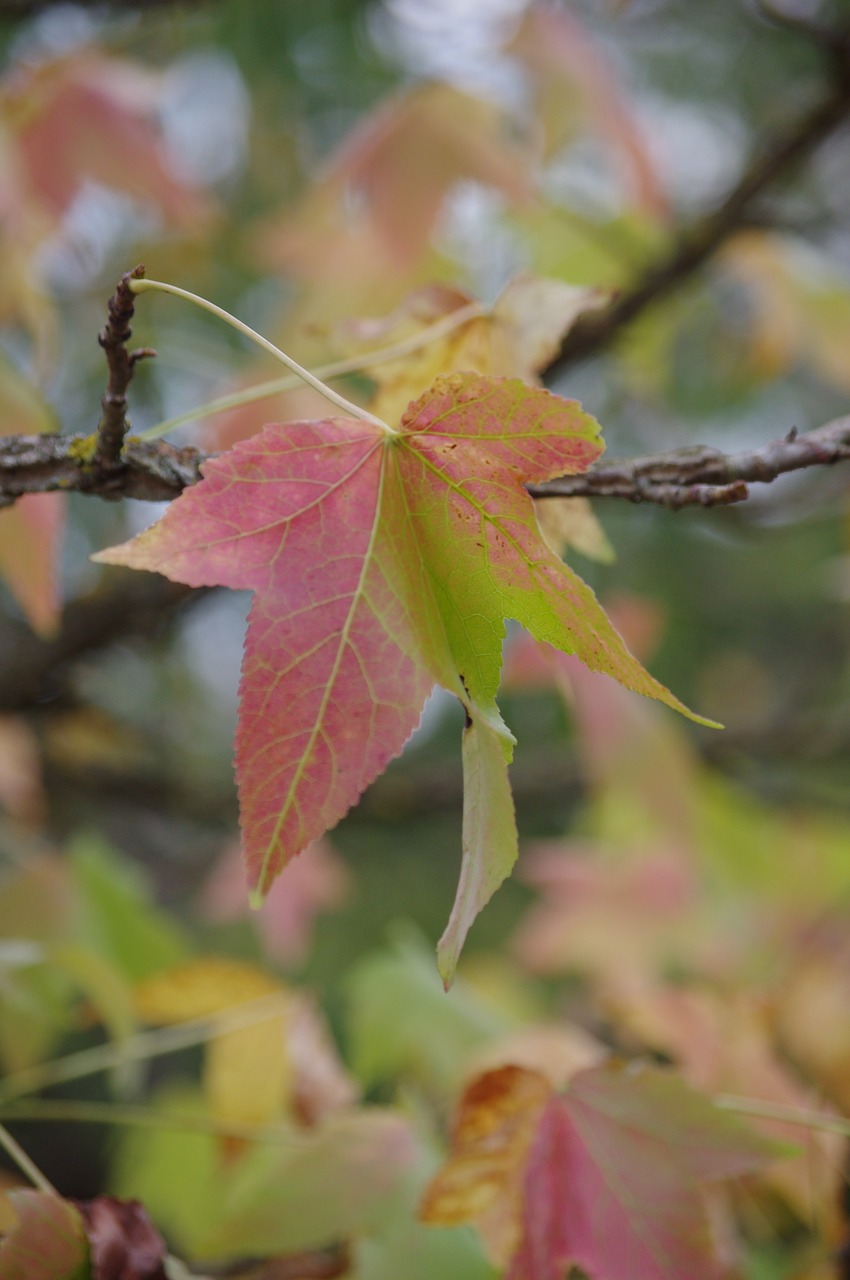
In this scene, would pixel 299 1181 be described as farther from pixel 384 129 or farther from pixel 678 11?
pixel 678 11

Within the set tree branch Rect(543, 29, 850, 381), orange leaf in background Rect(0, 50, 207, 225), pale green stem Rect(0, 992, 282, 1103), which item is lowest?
pale green stem Rect(0, 992, 282, 1103)

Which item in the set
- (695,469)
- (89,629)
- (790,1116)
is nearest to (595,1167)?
(790,1116)

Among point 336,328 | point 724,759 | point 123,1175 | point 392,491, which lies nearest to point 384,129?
point 336,328

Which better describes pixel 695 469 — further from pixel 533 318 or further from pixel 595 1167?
pixel 595 1167

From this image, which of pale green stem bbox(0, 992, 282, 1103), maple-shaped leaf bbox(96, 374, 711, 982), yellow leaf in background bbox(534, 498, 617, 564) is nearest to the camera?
maple-shaped leaf bbox(96, 374, 711, 982)

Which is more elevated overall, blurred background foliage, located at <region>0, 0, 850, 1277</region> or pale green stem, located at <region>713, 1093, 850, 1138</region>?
blurred background foliage, located at <region>0, 0, 850, 1277</region>

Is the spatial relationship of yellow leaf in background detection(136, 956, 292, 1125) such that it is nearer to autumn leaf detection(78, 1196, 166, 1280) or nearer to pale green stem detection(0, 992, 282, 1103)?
pale green stem detection(0, 992, 282, 1103)

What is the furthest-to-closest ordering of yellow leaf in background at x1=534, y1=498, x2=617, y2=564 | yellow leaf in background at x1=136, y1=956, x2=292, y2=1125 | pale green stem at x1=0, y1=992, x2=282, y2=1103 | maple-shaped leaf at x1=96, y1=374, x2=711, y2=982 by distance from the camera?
yellow leaf in background at x1=136, y1=956, x2=292, y2=1125
pale green stem at x1=0, y1=992, x2=282, y2=1103
yellow leaf in background at x1=534, y1=498, x2=617, y2=564
maple-shaped leaf at x1=96, y1=374, x2=711, y2=982

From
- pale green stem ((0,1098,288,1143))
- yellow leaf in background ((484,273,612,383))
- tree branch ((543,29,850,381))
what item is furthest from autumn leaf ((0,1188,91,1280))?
tree branch ((543,29,850,381))
